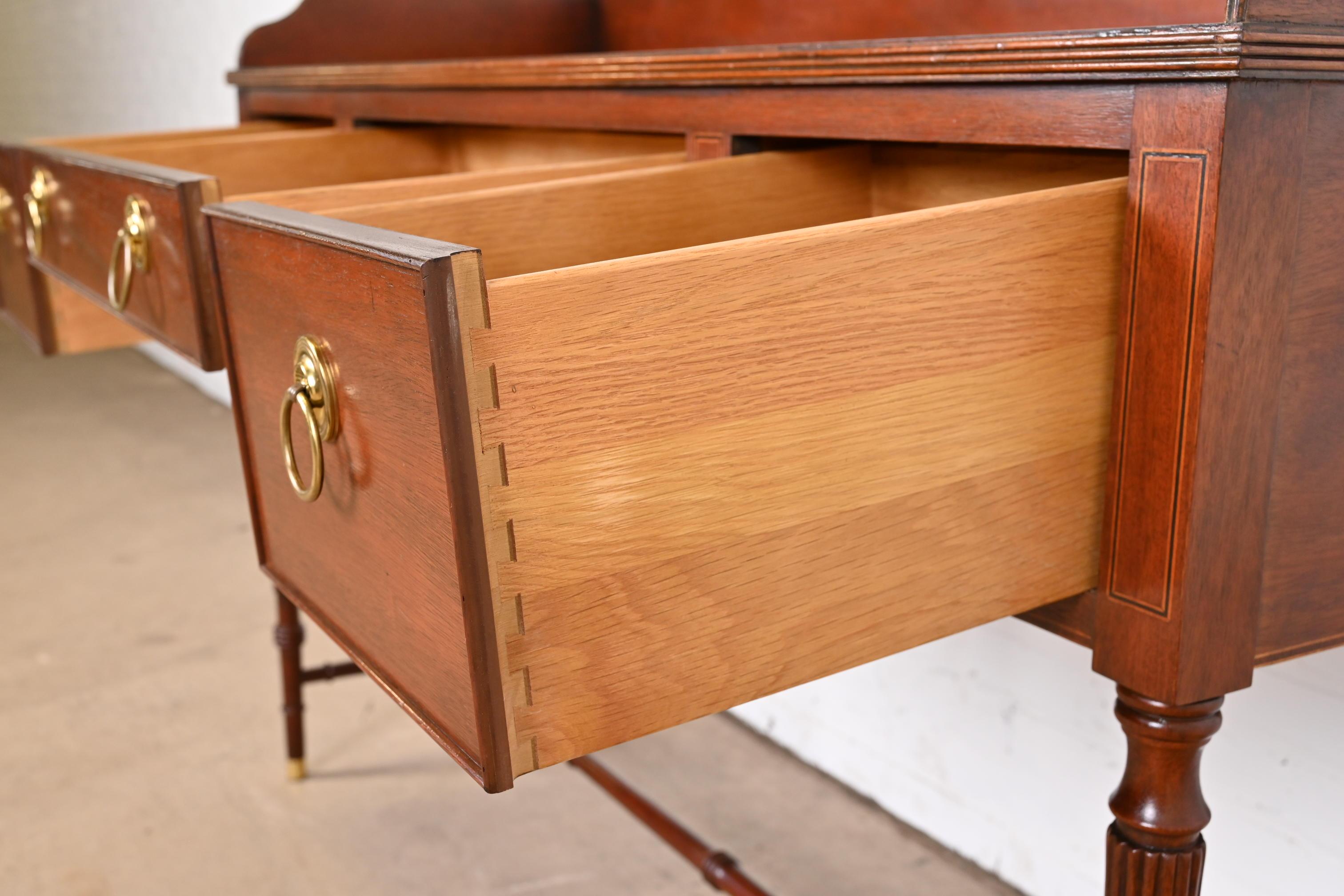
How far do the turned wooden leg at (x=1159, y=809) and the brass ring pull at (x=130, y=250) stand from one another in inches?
32.0

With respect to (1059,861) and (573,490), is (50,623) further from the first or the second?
(573,490)

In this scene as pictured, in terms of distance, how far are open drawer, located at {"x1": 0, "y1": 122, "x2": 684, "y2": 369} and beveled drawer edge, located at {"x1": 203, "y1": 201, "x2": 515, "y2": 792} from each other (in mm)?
275

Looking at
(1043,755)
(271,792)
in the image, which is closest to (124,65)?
(271,792)

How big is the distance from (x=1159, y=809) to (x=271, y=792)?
139 centimetres

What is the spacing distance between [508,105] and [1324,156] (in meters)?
0.78

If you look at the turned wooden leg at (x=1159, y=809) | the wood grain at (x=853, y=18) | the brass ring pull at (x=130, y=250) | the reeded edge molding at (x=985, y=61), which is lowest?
the turned wooden leg at (x=1159, y=809)

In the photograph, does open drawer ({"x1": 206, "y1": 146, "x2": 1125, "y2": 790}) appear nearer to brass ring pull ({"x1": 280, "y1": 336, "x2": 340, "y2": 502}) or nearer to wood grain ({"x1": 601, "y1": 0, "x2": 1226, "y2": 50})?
brass ring pull ({"x1": 280, "y1": 336, "x2": 340, "y2": 502})

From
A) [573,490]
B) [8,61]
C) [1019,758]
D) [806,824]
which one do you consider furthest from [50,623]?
[8,61]

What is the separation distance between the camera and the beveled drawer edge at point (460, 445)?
0.51m

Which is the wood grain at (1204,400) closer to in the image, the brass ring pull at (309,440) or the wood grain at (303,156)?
the brass ring pull at (309,440)

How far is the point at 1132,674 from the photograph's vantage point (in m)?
0.74

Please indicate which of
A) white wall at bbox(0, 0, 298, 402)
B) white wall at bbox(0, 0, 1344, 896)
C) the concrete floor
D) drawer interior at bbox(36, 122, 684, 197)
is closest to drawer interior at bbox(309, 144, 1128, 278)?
drawer interior at bbox(36, 122, 684, 197)

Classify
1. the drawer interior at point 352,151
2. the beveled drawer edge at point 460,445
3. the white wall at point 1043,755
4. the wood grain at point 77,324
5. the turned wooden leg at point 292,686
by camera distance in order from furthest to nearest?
the turned wooden leg at point 292,686 < the wood grain at point 77,324 < the drawer interior at point 352,151 < the white wall at point 1043,755 < the beveled drawer edge at point 460,445

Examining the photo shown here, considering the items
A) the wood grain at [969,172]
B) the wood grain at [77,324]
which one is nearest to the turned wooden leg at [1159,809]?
the wood grain at [969,172]
